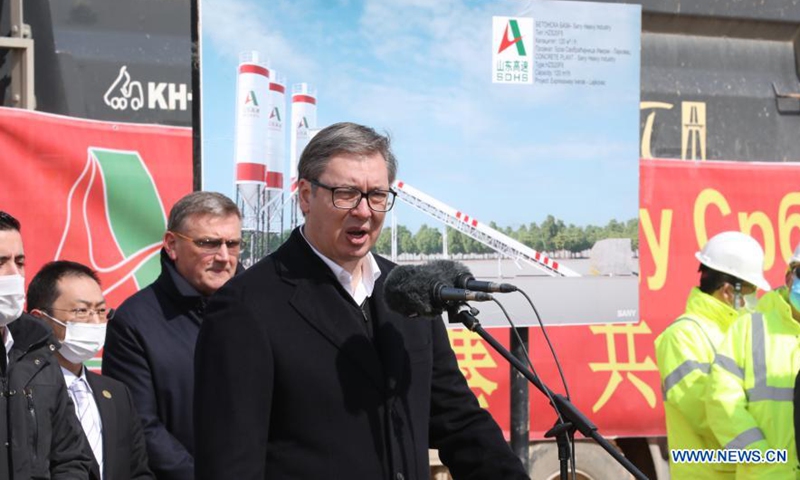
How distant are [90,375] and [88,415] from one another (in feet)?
0.44

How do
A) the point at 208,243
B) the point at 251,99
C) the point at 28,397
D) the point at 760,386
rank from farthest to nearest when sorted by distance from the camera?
the point at 251,99
the point at 760,386
the point at 208,243
the point at 28,397

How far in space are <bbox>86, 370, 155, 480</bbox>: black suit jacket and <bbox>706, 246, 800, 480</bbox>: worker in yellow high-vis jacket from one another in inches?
74.3

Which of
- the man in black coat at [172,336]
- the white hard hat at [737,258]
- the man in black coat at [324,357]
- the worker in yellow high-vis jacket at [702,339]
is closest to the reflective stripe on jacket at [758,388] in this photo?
the worker in yellow high-vis jacket at [702,339]

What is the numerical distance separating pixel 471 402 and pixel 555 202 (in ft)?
7.66

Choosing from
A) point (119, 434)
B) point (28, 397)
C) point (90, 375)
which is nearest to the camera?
point (28, 397)

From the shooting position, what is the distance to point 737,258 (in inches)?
180

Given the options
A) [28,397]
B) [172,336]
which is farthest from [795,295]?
[28,397]

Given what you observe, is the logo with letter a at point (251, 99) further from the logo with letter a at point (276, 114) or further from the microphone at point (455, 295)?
the microphone at point (455, 295)

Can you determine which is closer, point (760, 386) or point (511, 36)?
point (760, 386)

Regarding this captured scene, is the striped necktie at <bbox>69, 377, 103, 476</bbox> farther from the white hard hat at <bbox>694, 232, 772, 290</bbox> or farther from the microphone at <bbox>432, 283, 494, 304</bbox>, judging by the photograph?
the white hard hat at <bbox>694, 232, 772, 290</bbox>

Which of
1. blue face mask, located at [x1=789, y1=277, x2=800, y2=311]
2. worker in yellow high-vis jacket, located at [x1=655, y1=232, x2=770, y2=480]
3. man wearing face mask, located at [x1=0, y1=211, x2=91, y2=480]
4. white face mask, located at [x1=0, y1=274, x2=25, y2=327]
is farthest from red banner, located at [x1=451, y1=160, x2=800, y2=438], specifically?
white face mask, located at [x1=0, y1=274, x2=25, y2=327]

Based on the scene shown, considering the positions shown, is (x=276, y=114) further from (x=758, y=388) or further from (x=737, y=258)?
(x=758, y=388)

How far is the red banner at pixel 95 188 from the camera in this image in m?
4.41

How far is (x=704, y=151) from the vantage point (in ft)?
18.7
